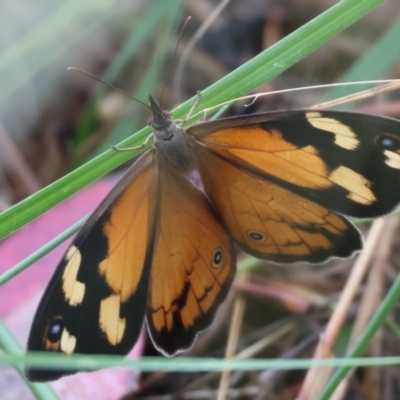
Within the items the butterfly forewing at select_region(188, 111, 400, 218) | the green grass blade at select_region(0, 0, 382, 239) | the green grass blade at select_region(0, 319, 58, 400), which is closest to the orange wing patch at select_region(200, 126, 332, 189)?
the butterfly forewing at select_region(188, 111, 400, 218)

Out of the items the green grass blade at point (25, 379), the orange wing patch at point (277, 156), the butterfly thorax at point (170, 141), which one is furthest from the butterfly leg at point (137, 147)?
the green grass blade at point (25, 379)

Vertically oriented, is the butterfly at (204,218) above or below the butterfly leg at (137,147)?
below

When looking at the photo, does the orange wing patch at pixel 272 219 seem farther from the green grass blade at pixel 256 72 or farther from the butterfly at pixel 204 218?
the green grass blade at pixel 256 72

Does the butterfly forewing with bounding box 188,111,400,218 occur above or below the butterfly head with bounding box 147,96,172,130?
below

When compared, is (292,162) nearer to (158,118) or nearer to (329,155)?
(329,155)

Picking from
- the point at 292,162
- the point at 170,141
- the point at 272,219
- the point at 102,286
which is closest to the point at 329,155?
the point at 292,162

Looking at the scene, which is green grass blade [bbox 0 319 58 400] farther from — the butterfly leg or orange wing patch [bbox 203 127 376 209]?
orange wing patch [bbox 203 127 376 209]

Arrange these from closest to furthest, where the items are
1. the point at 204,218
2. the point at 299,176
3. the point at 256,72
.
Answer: the point at 256,72
the point at 299,176
the point at 204,218

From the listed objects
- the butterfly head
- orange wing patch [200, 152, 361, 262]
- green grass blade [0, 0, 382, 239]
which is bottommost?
orange wing patch [200, 152, 361, 262]
